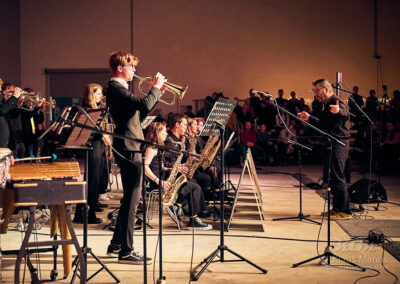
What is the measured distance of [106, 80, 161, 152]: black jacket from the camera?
4.09m

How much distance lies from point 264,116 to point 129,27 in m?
5.32

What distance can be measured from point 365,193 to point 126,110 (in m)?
4.20

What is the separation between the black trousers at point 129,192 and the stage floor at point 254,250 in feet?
0.78

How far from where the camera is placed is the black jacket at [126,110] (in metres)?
4.09

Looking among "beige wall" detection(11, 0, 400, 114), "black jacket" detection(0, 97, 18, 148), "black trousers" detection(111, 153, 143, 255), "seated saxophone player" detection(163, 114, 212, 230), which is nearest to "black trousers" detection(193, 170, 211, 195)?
"seated saxophone player" detection(163, 114, 212, 230)

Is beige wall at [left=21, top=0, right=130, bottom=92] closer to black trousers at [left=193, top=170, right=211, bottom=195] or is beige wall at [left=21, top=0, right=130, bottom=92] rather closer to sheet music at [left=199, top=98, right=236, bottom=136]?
black trousers at [left=193, top=170, right=211, bottom=195]

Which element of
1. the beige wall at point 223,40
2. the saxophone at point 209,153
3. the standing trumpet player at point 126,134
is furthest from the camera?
the beige wall at point 223,40

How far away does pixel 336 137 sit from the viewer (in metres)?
6.26

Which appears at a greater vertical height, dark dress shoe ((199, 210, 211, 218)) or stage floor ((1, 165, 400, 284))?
dark dress shoe ((199, 210, 211, 218))

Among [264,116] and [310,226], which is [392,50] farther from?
[310,226]

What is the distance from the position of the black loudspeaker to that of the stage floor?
5.7 inches

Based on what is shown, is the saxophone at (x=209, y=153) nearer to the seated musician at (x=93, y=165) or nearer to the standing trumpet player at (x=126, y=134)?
the seated musician at (x=93, y=165)

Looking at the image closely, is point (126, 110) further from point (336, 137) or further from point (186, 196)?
point (336, 137)

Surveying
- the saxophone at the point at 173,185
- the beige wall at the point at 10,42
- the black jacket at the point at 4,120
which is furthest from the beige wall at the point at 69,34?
the saxophone at the point at 173,185
